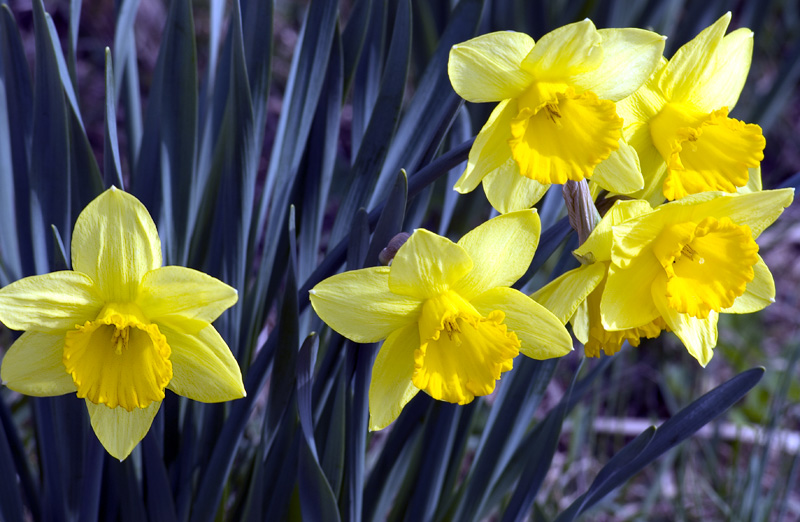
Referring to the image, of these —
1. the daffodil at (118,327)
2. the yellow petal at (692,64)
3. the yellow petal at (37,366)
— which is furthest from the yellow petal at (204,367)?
the yellow petal at (692,64)

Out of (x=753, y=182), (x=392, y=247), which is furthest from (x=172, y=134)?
(x=753, y=182)

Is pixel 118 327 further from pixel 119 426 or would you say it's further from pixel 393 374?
pixel 393 374

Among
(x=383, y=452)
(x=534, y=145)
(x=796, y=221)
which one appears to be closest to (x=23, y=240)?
(x=383, y=452)

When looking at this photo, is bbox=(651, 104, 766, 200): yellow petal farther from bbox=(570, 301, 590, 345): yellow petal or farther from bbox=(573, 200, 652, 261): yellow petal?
bbox=(570, 301, 590, 345): yellow petal

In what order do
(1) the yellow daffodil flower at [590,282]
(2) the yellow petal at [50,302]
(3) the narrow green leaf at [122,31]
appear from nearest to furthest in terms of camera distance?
(2) the yellow petal at [50,302] < (1) the yellow daffodil flower at [590,282] < (3) the narrow green leaf at [122,31]

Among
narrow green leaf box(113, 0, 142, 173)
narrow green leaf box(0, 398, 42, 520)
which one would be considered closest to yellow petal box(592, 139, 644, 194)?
narrow green leaf box(113, 0, 142, 173)

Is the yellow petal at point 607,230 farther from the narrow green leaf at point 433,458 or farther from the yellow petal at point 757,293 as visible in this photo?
the narrow green leaf at point 433,458
